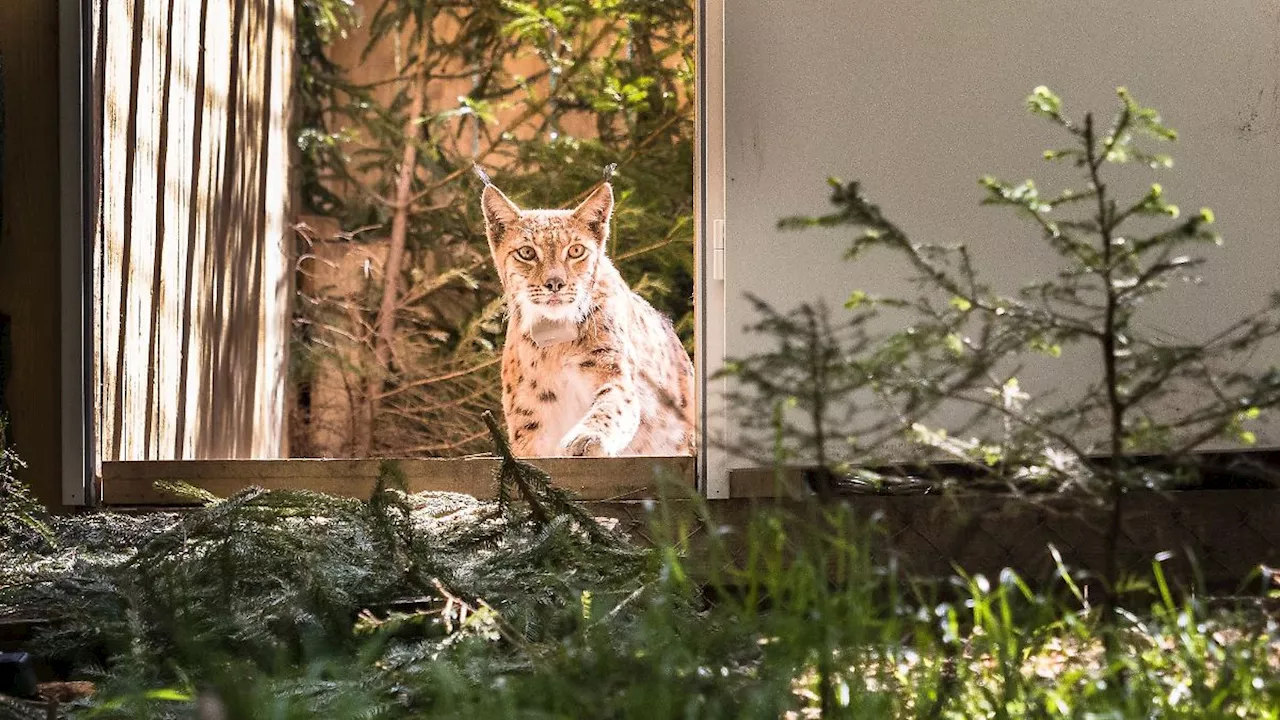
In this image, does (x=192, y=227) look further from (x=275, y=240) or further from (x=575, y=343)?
(x=275, y=240)

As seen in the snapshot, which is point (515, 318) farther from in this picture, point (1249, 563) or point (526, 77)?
point (1249, 563)

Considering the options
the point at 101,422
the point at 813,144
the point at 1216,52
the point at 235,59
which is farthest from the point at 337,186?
the point at 1216,52

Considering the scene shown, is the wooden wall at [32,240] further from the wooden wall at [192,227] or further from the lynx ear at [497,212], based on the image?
the lynx ear at [497,212]

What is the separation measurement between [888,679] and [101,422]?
2.76 meters

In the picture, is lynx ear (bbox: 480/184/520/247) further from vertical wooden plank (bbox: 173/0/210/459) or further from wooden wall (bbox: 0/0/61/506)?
wooden wall (bbox: 0/0/61/506)

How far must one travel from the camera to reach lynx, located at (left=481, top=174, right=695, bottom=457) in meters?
5.54

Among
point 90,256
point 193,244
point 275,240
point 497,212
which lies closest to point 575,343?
point 497,212

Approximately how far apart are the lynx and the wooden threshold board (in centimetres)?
138

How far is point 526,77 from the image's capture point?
7.99m

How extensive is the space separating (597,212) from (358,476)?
7.93ft

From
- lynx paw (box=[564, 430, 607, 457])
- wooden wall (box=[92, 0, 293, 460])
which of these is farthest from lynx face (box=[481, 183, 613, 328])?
wooden wall (box=[92, 0, 293, 460])

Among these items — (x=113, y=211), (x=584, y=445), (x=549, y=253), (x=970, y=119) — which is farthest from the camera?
(x=549, y=253)

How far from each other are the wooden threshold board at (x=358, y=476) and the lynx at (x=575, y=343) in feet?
4.53

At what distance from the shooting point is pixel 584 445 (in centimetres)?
486
